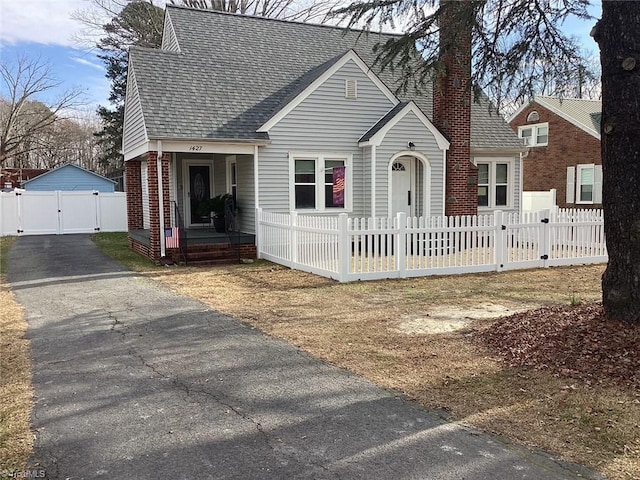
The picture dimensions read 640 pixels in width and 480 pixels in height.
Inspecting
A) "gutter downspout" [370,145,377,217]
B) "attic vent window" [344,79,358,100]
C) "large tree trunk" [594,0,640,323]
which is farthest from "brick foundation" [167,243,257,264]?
"large tree trunk" [594,0,640,323]

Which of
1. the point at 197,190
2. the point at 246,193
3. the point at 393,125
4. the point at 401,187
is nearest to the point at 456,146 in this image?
the point at 401,187

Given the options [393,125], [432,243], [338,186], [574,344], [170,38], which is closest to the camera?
[574,344]

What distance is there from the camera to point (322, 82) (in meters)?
14.0

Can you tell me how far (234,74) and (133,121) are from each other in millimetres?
3028

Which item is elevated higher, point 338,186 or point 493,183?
point 493,183

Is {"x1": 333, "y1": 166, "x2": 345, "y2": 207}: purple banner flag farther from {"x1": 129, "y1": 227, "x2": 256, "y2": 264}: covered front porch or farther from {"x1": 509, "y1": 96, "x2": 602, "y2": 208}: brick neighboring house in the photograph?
{"x1": 509, "y1": 96, "x2": 602, "y2": 208}: brick neighboring house

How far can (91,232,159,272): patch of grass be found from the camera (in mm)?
12477

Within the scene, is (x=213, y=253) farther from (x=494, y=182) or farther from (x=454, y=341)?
(x=494, y=182)

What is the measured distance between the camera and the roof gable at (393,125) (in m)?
14.0

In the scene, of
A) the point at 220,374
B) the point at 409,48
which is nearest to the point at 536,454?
the point at 220,374

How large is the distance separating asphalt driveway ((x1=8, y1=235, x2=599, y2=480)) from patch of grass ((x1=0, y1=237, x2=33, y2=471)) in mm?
92

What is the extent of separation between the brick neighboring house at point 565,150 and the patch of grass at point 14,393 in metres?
23.7

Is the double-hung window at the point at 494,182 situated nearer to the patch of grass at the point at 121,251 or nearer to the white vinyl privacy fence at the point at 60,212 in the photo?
the patch of grass at the point at 121,251

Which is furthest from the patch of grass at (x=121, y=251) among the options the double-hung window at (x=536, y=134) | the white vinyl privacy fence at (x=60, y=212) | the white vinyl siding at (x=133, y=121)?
the double-hung window at (x=536, y=134)
